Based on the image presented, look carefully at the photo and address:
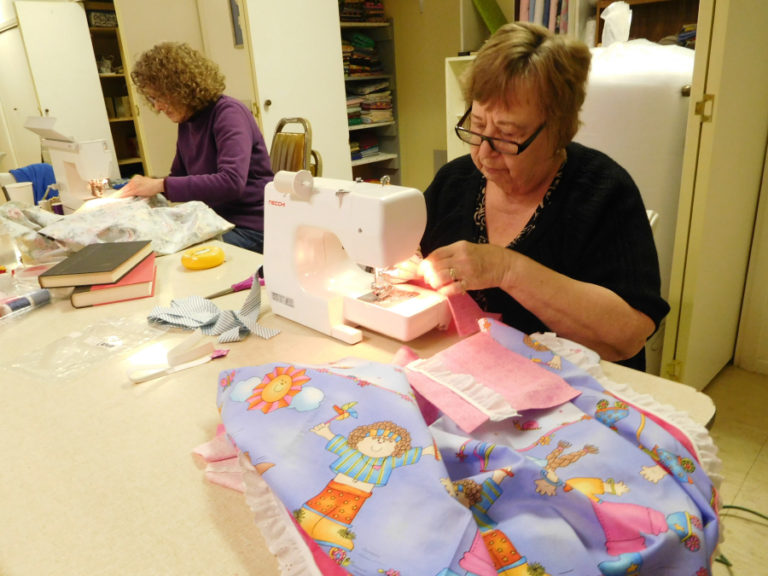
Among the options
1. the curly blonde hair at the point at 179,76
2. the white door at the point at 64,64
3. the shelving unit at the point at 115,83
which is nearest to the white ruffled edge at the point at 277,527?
the curly blonde hair at the point at 179,76

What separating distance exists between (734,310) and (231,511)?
2.40 meters

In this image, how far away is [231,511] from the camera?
2.36 feet

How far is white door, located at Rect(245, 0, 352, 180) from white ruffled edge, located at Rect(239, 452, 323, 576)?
3.18 m

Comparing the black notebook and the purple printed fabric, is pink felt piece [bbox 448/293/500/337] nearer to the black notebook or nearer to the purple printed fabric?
the purple printed fabric

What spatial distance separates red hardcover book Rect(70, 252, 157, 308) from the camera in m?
1.44

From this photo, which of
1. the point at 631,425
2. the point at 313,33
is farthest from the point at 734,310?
the point at 313,33

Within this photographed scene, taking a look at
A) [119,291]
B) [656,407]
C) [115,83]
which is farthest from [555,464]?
[115,83]

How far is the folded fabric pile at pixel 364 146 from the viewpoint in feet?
15.1

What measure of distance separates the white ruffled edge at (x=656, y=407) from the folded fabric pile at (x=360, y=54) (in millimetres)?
3866

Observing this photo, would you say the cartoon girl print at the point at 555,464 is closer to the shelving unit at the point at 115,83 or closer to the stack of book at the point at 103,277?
the stack of book at the point at 103,277

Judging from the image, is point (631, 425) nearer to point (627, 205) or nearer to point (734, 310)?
point (627, 205)

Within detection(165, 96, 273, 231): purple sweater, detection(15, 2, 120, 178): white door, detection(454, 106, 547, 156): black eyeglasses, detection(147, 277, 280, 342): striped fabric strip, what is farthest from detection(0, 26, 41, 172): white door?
detection(454, 106, 547, 156): black eyeglasses

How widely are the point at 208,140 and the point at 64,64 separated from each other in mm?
2595

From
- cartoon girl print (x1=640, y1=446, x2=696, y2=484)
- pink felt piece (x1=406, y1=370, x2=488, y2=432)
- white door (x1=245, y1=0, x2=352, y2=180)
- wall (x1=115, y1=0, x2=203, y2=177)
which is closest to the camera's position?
cartoon girl print (x1=640, y1=446, x2=696, y2=484)
